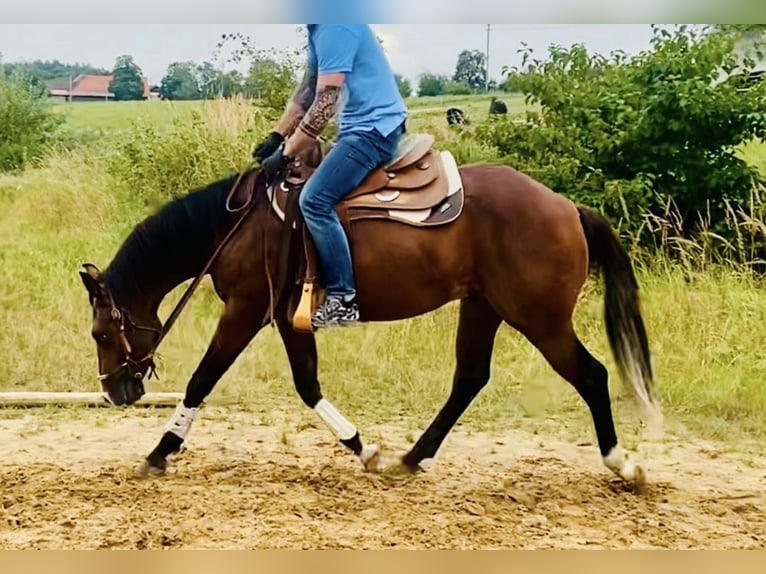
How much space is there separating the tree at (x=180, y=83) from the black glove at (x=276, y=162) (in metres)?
→ 0.51

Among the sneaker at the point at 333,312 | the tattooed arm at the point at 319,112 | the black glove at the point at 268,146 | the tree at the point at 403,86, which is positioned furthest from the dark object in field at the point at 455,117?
the sneaker at the point at 333,312

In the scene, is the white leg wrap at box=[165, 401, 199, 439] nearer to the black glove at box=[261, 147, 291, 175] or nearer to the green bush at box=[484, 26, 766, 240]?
the black glove at box=[261, 147, 291, 175]

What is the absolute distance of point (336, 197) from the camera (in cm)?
327

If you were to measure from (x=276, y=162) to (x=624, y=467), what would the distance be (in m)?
1.65

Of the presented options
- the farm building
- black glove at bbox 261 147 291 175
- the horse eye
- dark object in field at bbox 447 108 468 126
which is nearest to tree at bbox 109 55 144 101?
the farm building

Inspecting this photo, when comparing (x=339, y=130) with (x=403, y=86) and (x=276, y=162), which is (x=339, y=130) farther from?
(x=403, y=86)

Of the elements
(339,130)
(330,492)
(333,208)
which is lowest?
(330,492)

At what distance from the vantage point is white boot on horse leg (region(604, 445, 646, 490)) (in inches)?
134

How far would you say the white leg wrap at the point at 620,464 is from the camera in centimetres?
342

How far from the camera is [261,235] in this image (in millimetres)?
3334

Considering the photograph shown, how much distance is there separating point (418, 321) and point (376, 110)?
0.83 m

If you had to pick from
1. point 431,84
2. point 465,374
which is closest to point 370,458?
point 465,374

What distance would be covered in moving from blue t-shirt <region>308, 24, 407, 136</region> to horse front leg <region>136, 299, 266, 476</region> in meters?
0.72
